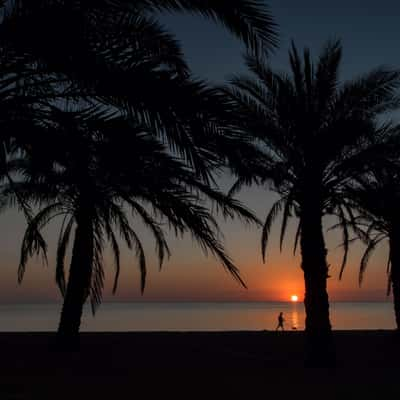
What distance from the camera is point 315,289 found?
14617 millimetres

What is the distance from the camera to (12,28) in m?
6.42

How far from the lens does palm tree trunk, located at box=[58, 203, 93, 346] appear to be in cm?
1723

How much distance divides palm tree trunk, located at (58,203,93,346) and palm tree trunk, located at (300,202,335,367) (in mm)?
6392

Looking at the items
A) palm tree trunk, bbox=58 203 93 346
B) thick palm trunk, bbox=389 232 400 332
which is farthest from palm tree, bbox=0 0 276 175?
thick palm trunk, bbox=389 232 400 332

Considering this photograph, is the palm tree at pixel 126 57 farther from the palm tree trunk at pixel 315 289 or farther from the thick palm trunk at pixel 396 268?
the thick palm trunk at pixel 396 268

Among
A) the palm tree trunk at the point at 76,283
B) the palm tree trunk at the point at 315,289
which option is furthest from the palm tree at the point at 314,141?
the palm tree trunk at the point at 76,283
